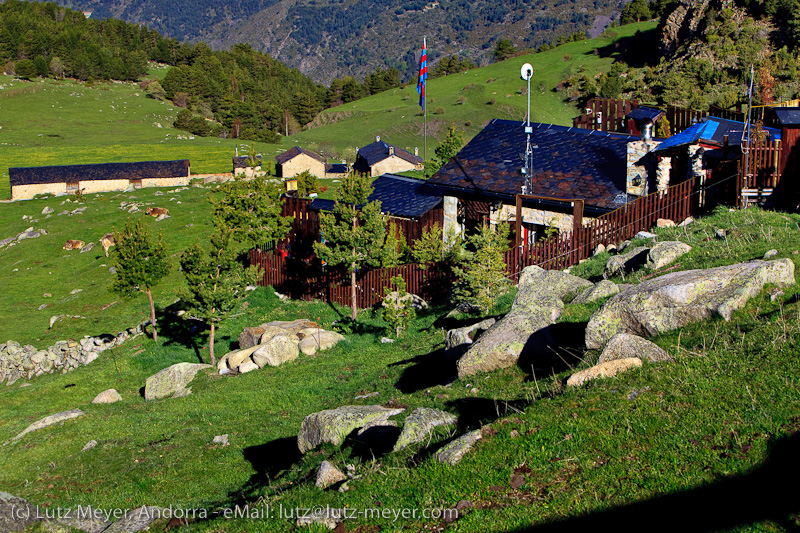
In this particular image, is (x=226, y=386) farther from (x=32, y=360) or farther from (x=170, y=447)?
(x=32, y=360)

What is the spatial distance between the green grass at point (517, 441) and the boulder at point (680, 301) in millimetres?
258

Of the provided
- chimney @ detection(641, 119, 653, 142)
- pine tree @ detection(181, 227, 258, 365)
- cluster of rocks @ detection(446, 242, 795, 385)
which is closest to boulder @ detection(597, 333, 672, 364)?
cluster of rocks @ detection(446, 242, 795, 385)

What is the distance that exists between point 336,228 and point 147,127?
102 m

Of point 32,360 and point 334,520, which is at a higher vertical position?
point 334,520

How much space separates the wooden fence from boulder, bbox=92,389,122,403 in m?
9.03

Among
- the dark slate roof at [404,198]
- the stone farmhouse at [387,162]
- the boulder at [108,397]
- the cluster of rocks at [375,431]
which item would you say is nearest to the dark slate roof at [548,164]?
the dark slate roof at [404,198]

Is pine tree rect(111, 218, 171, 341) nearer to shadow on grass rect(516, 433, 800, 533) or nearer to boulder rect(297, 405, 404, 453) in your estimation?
boulder rect(297, 405, 404, 453)

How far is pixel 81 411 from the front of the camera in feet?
50.3

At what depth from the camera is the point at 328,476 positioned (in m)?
7.34

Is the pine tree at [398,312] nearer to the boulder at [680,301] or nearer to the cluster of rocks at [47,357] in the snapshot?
the boulder at [680,301]

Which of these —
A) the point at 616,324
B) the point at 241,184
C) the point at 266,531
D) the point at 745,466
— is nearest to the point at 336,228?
the point at 241,184

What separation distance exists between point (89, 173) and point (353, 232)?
55803 millimetres

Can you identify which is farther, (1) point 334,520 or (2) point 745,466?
(1) point 334,520

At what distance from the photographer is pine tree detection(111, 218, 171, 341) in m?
22.8
